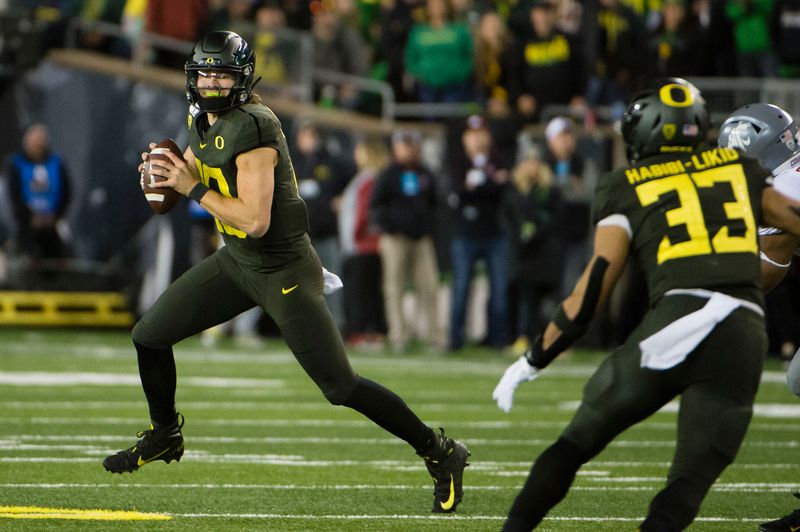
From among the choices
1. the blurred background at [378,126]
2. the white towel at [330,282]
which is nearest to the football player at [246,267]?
the white towel at [330,282]

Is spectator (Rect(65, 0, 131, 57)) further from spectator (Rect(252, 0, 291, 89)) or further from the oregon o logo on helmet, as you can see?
the oregon o logo on helmet

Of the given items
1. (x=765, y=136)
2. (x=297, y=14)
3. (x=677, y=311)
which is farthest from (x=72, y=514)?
(x=297, y=14)

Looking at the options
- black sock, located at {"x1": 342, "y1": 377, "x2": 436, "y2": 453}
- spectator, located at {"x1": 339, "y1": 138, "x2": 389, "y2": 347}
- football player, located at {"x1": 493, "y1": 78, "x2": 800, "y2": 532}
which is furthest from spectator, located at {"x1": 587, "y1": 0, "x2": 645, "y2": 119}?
football player, located at {"x1": 493, "y1": 78, "x2": 800, "y2": 532}

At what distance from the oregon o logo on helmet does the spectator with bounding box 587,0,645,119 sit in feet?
35.7

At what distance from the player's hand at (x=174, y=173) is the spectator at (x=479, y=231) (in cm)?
843

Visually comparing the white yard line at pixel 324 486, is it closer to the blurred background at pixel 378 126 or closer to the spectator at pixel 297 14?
the blurred background at pixel 378 126

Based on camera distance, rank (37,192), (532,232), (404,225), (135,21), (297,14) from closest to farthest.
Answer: (532,232), (404,225), (37,192), (135,21), (297,14)

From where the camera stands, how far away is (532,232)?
14344mm

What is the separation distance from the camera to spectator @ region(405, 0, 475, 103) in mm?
15672

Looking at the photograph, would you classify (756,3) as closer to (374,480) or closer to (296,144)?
(296,144)

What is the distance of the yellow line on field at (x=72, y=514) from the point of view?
18.8 ft

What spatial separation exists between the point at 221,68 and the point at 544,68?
31.7 ft

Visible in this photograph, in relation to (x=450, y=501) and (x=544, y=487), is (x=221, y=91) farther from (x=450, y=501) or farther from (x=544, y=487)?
(x=544, y=487)

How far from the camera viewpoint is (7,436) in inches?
326
